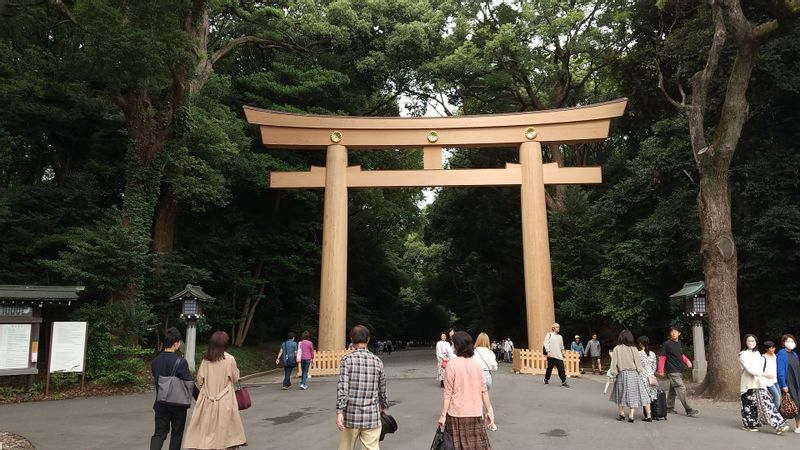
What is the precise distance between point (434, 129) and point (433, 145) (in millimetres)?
538

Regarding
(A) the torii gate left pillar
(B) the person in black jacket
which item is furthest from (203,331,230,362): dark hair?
(A) the torii gate left pillar

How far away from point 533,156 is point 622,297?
593 centimetres

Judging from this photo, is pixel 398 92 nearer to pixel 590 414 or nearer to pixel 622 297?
pixel 622 297

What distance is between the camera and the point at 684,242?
56.4 feet

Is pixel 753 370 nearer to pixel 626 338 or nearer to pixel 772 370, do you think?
pixel 772 370

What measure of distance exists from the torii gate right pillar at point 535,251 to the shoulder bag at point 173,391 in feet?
41.1

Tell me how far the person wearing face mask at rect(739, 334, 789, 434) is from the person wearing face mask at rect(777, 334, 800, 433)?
0.91ft

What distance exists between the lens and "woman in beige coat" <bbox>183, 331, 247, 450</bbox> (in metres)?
4.99

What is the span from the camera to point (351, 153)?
22703mm

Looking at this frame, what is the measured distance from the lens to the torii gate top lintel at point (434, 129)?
17.5 m

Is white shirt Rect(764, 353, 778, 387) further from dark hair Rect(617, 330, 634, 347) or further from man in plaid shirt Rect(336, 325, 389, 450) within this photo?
man in plaid shirt Rect(336, 325, 389, 450)

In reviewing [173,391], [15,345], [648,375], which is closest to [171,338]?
[173,391]

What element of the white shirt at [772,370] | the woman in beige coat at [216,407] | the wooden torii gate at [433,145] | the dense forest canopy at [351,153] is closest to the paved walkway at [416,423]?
the white shirt at [772,370]

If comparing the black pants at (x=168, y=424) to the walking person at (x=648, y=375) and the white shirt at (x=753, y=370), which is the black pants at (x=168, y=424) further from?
the white shirt at (x=753, y=370)
